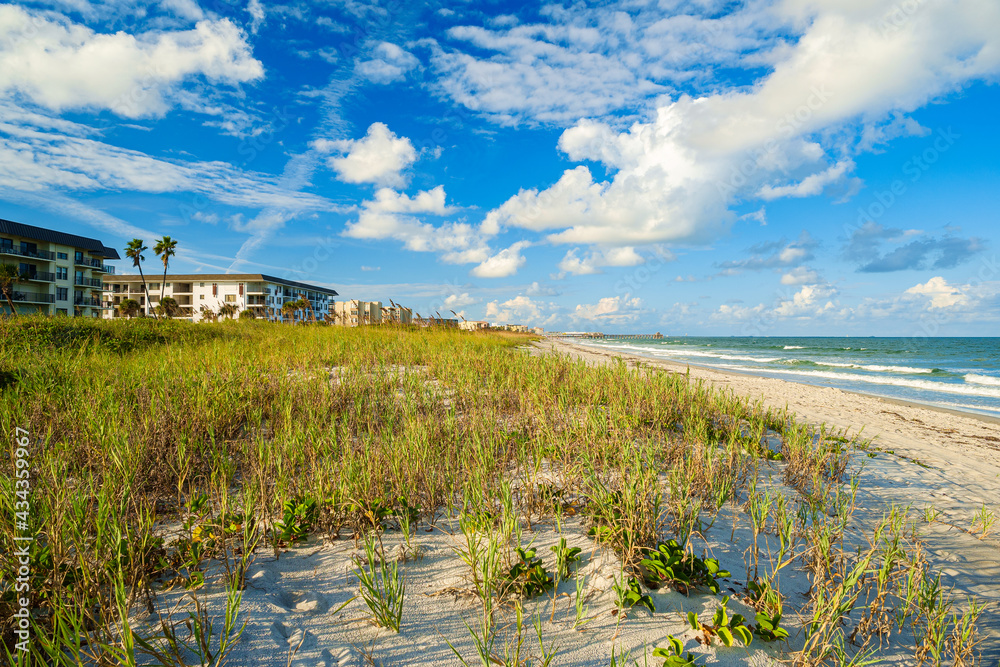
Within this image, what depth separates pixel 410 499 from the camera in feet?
9.89

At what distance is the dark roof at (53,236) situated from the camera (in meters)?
46.1

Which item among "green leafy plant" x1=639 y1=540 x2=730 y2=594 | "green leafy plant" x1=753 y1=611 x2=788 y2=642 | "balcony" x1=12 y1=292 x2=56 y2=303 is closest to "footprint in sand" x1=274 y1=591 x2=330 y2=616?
"green leafy plant" x1=639 y1=540 x2=730 y2=594

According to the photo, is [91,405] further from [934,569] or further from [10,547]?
[934,569]

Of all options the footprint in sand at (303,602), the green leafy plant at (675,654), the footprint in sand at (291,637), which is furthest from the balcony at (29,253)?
the green leafy plant at (675,654)

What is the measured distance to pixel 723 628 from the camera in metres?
1.97

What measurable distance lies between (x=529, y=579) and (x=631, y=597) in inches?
20.2

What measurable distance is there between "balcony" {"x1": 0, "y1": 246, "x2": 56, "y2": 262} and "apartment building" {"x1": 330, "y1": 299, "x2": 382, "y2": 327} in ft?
182

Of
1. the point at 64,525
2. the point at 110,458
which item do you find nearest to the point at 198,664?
the point at 64,525

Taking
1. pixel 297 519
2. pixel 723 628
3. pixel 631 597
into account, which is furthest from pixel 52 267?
pixel 723 628

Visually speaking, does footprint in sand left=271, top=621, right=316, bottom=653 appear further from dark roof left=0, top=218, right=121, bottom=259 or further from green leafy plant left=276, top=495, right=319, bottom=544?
dark roof left=0, top=218, right=121, bottom=259

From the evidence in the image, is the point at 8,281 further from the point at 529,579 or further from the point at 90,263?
the point at 90,263

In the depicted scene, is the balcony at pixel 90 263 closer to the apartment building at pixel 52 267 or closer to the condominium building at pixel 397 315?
the apartment building at pixel 52 267

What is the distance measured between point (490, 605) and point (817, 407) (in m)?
11.1

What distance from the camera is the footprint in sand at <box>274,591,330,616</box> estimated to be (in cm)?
214
